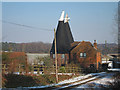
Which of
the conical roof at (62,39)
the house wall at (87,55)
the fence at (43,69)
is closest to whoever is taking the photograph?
the fence at (43,69)

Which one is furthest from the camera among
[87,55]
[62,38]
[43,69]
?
[62,38]

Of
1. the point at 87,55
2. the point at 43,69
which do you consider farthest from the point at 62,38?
the point at 43,69

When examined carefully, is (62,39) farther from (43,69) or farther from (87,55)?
(43,69)

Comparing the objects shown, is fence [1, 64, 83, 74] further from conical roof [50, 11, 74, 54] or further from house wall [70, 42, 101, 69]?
conical roof [50, 11, 74, 54]

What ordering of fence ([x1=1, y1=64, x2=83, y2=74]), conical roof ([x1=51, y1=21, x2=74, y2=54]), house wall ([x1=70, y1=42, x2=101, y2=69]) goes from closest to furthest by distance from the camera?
fence ([x1=1, y1=64, x2=83, y2=74]), house wall ([x1=70, y1=42, x2=101, y2=69]), conical roof ([x1=51, y1=21, x2=74, y2=54])

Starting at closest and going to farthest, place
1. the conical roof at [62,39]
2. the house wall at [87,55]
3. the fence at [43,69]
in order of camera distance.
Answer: the fence at [43,69]
the house wall at [87,55]
the conical roof at [62,39]

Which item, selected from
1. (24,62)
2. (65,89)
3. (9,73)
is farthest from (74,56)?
(65,89)

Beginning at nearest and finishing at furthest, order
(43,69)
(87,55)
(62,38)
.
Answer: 1. (43,69)
2. (87,55)
3. (62,38)

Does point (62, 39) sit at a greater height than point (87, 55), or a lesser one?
greater

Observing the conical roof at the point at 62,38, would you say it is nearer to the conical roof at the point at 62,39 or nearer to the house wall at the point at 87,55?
the conical roof at the point at 62,39

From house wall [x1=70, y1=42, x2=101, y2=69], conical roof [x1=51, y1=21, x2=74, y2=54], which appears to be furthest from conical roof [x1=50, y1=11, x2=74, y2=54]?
house wall [x1=70, y1=42, x2=101, y2=69]

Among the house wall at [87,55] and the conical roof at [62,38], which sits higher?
the conical roof at [62,38]

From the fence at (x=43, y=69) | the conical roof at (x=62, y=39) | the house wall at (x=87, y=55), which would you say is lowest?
the fence at (x=43, y=69)

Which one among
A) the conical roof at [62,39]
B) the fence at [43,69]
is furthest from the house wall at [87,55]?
the fence at [43,69]
